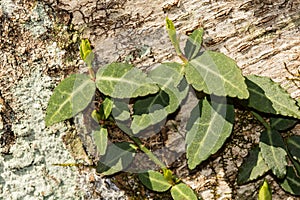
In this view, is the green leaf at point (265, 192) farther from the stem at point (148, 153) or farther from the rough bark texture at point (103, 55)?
the stem at point (148, 153)

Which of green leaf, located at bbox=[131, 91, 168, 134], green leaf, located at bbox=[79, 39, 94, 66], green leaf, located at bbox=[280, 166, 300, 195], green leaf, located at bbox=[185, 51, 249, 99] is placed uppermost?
green leaf, located at bbox=[79, 39, 94, 66]

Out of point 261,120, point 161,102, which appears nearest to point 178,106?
point 161,102

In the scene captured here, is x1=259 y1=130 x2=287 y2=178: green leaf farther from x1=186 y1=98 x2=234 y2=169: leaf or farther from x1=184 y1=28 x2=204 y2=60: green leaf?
x1=184 y1=28 x2=204 y2=60: green leaf

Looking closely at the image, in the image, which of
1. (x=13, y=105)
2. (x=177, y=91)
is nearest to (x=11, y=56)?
(x=13, y=105)

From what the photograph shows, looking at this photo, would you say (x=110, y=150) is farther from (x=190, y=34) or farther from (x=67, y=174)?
(x=190, y=34)

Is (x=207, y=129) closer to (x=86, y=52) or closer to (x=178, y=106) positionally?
(x=178, y=106)

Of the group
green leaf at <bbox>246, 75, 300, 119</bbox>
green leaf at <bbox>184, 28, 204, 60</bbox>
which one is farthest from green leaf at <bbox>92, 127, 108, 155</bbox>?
green leaf at <bbox>246, 75, 300, 119</bbox>
